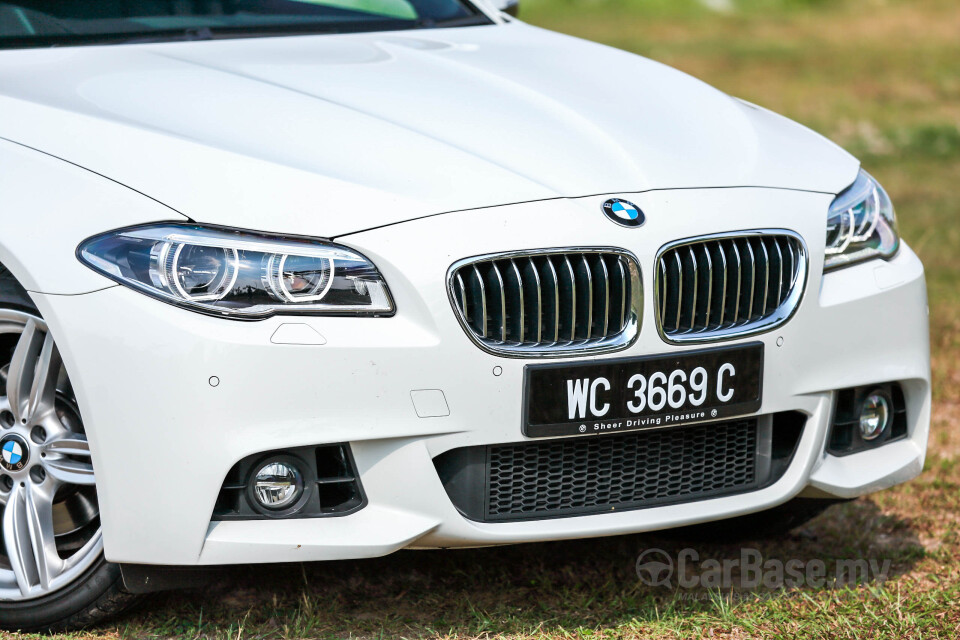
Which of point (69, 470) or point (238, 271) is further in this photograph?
point (69, 470)

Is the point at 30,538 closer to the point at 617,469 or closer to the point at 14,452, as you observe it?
the point at 14,452

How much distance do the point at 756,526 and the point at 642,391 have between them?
101 centimetres

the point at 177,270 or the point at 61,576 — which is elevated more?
the point at 177,270

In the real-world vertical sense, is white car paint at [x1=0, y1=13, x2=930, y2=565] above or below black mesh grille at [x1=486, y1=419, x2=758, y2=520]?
above

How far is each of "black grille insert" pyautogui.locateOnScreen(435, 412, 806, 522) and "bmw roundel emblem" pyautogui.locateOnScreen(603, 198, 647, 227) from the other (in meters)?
0.43

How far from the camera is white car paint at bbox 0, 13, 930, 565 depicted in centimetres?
252

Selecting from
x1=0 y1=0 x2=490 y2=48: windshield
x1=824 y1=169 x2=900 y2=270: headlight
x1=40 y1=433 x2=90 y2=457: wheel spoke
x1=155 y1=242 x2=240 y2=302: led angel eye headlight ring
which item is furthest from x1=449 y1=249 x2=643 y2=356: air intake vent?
x1=0 y1=0 x2=490 y2=48: windshield

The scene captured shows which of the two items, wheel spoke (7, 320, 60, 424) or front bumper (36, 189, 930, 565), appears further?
wheel spoke (7, 320, 60, 424)

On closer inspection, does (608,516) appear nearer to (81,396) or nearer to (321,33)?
(81,396)

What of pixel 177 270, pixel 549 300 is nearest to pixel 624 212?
pixel 549 300

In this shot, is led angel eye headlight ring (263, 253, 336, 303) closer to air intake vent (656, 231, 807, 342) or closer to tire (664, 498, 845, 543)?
air intake vent (656, 231, 807, 342)

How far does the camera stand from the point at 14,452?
9.28 ft

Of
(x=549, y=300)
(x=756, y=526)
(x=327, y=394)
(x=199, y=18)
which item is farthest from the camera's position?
(x=199, y=18)

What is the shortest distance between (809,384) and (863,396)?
A: 0.29 metres
